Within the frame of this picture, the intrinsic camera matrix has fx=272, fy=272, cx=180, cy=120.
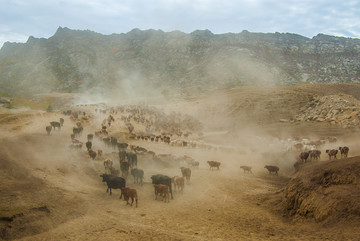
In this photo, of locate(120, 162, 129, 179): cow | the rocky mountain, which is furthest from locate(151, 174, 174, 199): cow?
the rocky mountain

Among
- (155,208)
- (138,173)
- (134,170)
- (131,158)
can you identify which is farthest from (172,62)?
(155,208)

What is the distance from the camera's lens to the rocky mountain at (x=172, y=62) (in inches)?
3767

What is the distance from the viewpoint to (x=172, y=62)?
116 metres

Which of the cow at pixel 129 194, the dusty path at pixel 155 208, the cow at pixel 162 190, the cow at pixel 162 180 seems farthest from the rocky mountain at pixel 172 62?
the cow at pixel 129 194

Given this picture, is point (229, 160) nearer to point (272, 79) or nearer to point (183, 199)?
point (183, 199)

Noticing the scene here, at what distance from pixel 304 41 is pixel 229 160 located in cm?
11170

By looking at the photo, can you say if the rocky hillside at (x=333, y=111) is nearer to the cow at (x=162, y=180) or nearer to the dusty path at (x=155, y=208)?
the dusty path at (x=155, y=208)

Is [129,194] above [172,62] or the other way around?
the other way around

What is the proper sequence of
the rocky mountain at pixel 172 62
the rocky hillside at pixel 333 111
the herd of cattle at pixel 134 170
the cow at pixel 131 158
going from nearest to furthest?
the herd of cattle at pixel 134 170 < the cow at pixel 131 158 < the rocky hillside at pixel 333 111 < the rocky mountain at pixel 172 62

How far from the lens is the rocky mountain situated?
95.7m

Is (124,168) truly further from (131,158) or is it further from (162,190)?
(162,190)

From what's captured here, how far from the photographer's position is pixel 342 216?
417 inches

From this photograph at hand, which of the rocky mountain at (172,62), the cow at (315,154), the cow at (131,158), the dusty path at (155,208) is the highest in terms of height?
the rocky mountain at (172,62)

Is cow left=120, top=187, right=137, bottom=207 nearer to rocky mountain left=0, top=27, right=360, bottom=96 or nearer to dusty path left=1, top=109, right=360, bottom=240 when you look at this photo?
dusty path left=1, top=109, right=360, bottom=240
